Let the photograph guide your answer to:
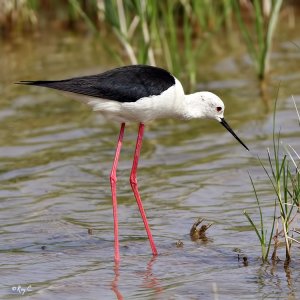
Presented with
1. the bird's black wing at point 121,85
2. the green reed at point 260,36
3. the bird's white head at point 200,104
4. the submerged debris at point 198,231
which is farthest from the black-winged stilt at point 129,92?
the green reed at point 260,36

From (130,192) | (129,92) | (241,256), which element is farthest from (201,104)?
(241,256)

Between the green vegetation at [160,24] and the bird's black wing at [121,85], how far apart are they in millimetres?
2446

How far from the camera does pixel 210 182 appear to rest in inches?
252

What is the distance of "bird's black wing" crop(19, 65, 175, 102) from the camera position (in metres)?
5.25

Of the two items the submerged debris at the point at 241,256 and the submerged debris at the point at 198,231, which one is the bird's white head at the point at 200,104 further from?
the submerged debris at the point at 241,256

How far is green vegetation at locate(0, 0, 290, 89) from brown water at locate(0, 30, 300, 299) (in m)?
0.31

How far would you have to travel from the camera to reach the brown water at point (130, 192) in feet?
15.0

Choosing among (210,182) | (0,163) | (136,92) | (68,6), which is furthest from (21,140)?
(68,6)

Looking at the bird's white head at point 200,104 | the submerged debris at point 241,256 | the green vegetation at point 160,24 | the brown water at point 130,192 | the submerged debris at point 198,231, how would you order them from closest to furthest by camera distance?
the brown water at point 130,192 → the submerged debris at point 241,256 → the submerged debris at point 198,231 → the bird's white head at point 200,104 → the green vegetation at point 160,24

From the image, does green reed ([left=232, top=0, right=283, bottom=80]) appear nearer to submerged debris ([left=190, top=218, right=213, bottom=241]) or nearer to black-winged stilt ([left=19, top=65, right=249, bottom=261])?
black-winged stilt ([left=19, top=65, right=249, bottom=261])

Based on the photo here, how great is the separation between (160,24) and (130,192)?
3.17 m

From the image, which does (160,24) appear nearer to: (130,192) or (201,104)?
(130,192)

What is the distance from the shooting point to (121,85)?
17.4ft

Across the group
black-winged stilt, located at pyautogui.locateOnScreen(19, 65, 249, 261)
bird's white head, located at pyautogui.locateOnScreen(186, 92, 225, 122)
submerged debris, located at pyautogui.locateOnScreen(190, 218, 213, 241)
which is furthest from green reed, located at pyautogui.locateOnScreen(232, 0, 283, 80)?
submerged debris, located at pyautogui.locateOnScreen(190, 218, 213, 241)
